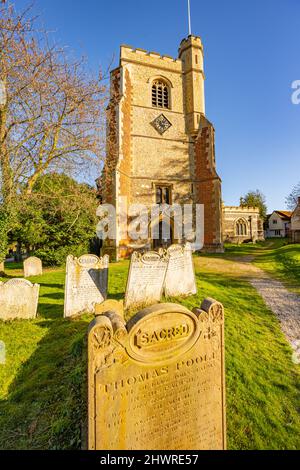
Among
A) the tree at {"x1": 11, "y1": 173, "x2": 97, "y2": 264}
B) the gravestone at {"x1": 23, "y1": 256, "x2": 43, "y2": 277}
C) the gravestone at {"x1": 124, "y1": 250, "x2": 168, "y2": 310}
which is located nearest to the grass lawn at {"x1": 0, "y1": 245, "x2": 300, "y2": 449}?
the gravestone at {"x1": 124, "y1": 250, "x2": 168, "y2": 310}

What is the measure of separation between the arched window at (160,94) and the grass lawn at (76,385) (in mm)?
17563

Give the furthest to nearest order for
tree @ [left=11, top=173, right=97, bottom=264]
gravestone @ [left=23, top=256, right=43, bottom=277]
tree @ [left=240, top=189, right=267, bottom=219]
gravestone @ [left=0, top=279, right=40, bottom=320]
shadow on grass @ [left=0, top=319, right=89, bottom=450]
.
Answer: tree @ [left=240, top=189, right=267, bottom=219] < tree @ [left=11, top=173, right=97, bottom=264] < gravestone @ [left=23, top=256, right=43, bottom=277] < gravestone @ [left=0, top=279, right=40, bottom=320] < shadow on grass @ [left=0, top=319, right=89, bottom=450]

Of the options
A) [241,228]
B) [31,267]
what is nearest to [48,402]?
[31,267]

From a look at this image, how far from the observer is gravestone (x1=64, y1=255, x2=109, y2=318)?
5.93 metres

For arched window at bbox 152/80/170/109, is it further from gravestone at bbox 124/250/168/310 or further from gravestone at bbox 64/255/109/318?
gravestone at bbox 64/255/109/318

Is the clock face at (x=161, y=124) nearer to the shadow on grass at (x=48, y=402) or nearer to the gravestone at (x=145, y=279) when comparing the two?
the gravestone at (x=145, y=279)

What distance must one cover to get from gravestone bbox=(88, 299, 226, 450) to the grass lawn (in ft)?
2.28

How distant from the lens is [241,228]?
32.8 meters

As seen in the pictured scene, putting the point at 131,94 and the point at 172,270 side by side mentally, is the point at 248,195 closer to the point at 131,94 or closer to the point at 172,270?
the point at 131,94

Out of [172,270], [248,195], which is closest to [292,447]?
[172,270]

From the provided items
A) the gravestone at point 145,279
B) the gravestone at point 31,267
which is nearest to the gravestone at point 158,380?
the gravestone at point 145,279

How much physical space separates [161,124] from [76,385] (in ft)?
60.3

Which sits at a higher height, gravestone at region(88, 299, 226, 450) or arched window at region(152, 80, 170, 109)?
arched window at region(152, 80, 170, 109)

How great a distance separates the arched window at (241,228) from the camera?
32.6m
